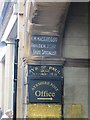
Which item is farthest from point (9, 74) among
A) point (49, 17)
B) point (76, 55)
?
point (49, 17)

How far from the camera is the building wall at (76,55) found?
11195 mm

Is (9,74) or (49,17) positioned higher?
(49,17)

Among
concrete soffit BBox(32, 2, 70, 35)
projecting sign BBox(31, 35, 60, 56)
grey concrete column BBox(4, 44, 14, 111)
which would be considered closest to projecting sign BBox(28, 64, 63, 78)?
projecting sign BBox(31, 35, 60, 56)

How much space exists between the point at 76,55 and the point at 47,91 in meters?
1.20

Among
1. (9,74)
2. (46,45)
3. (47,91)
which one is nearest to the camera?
(47,91)

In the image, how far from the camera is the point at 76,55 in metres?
11.3

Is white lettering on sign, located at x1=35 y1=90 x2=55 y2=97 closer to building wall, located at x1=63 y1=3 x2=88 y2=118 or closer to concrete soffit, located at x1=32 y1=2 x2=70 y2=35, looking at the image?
building wall, located at x1=63 y1=3 x2=88 y2=118

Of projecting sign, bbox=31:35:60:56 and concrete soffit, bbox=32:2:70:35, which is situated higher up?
concrete soffit, bbox=32:2:70:35

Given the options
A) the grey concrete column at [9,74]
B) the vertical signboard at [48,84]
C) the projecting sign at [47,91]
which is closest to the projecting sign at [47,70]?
the vertical signboard at [48,84]

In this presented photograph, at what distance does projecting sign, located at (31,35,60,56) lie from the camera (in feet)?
36.8

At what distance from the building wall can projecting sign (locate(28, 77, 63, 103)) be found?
199 mm

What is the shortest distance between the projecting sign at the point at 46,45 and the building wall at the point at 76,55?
0.23 m

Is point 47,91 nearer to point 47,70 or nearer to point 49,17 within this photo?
point 47,70

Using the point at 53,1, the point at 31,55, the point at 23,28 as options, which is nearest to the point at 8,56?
the point at 23,28
